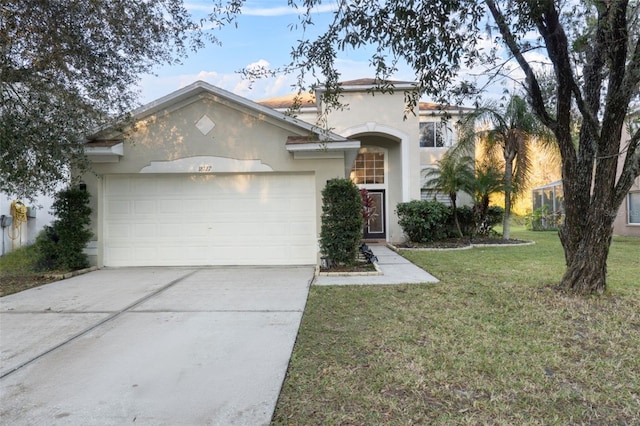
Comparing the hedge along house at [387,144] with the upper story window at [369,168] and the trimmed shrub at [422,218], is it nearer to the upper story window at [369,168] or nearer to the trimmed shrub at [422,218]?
the upper story window at [369,168]

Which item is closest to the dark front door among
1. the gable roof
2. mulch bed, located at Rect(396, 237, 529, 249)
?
mulch bed, located at Rect(396, 237, 529, 249)

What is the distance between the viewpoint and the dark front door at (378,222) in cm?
1652

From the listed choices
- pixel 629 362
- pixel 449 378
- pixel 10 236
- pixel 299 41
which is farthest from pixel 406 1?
pixel 10 236

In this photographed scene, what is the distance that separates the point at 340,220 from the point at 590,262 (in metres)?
4.56

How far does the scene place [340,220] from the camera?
835 cm

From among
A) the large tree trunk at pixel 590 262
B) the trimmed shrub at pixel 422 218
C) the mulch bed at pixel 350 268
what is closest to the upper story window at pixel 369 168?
the trimmed shrub at pixel 422 218

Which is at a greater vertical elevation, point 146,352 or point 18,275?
point 18,275

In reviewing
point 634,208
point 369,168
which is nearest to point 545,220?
point 634,208

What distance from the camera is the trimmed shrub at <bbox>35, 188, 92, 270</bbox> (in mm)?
8594

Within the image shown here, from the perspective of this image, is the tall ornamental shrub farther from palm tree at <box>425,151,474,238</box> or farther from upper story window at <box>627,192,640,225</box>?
upper story window at <box>627,192,640,225</box>

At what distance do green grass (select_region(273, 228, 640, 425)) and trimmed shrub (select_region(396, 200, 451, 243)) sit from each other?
7.16 metres

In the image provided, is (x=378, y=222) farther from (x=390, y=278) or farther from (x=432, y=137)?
(x=390, y=278)

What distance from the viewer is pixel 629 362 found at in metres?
3.60

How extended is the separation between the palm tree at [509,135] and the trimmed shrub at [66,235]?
12.3 metres
